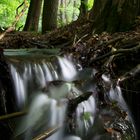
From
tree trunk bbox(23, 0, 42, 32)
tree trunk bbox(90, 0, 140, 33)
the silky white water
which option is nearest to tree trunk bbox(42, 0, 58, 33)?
tree trunk bbox(23, 0, 42, 32)

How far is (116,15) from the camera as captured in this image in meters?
6.73

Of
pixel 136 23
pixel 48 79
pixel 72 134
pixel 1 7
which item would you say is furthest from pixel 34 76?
pixel 1 7

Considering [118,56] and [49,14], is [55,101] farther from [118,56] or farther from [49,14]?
[49,14]

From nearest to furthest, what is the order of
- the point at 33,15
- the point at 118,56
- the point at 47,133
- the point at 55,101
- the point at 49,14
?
the point at 47,133, the point at 55,101, the point at 118,56, the point at 49,14, the point at 33,15

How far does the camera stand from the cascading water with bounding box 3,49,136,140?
13.6 ft

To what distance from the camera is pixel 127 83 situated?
16.8 ft

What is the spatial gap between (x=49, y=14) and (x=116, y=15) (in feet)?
13.9

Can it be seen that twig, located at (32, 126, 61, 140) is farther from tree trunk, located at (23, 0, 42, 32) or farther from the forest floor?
tree trunk, located at (23, 0, 42, 32)

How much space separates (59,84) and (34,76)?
1.30ft

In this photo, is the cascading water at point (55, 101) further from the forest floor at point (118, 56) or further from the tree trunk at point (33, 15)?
the tree trunk at point (33, 15)

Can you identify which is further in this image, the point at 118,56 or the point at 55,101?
the point at 118,56

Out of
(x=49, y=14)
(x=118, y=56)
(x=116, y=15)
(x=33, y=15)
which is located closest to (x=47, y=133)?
(x=118, y=56)

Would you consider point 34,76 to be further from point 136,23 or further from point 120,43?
point 136,23

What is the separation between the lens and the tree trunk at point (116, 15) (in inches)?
260
